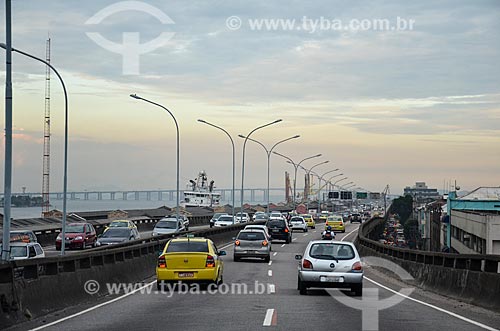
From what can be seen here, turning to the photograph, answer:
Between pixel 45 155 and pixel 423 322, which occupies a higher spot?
pixel 45 155

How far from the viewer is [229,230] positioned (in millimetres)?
57844

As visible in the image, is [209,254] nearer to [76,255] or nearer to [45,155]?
[76,255]

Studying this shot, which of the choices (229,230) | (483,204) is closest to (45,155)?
(229,230)

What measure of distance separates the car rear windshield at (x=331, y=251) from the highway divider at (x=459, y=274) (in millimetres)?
2892

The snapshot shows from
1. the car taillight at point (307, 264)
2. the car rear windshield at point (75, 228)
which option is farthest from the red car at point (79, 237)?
the car taillight at point (307, 264)

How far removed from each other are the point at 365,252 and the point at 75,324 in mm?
29407

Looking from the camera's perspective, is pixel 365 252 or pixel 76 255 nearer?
pixel 76 255

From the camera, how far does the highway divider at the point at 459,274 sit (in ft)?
59.3

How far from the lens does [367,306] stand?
1814 cm

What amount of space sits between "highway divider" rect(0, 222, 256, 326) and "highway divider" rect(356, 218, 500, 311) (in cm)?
947

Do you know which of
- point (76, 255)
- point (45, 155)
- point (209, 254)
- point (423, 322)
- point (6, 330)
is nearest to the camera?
point (6, 330)

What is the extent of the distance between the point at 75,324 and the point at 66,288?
155 inches

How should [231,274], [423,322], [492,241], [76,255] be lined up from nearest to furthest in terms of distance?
1. [423,322]
2. [76,255]
3. [231,274]
4. [492,241]

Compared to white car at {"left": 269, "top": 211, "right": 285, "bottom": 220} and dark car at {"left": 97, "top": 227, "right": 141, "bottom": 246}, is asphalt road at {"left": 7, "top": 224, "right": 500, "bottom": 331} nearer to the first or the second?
dark car at {"left": 97, "top": 227, "right": 141, "bottom": 246}
